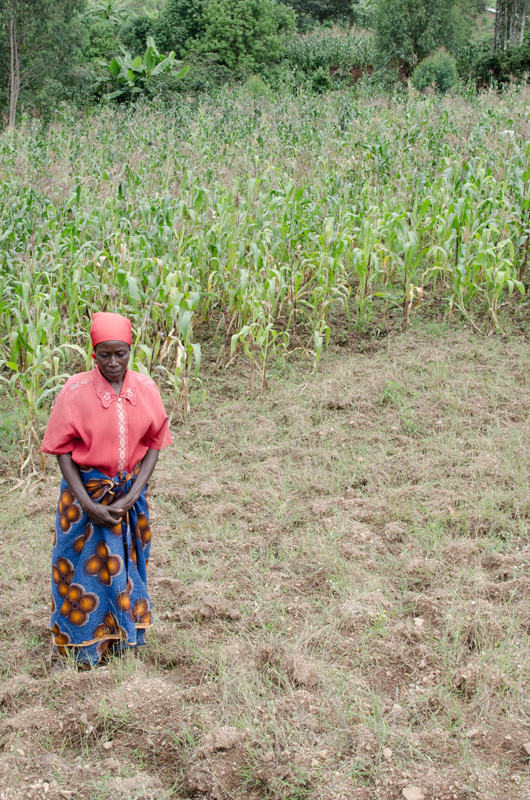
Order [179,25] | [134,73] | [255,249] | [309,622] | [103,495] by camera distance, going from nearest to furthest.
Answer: [103,495] < [309,622] < [255,249] < [134,73] < [179,25]

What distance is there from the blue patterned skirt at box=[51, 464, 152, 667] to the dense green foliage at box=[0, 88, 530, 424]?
188cm

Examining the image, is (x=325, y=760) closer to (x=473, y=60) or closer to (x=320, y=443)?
(x=320, y=443)

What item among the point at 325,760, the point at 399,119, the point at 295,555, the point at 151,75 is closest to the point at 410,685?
the point at 325,760

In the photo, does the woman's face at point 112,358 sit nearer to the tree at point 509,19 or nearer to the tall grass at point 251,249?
the tall grass at point 251,249

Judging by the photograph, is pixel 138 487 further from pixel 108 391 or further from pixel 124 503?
pixel 108 391

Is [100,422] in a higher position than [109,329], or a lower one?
lower

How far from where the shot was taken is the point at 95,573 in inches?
97.0

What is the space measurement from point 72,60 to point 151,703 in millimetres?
20304

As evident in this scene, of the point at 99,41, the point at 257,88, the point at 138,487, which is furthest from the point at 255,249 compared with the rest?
the point at 99,41

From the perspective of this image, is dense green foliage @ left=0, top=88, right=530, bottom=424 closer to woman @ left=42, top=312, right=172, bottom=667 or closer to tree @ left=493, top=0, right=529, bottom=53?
woman @ left=42, top=312, right=172, bottom=667

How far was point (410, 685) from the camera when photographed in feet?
7.94

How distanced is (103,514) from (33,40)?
19.5 metres

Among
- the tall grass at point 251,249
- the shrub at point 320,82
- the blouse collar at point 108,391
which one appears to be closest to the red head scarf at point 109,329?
the blouse collar at point 108,391

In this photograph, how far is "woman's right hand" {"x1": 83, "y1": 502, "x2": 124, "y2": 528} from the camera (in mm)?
2342
